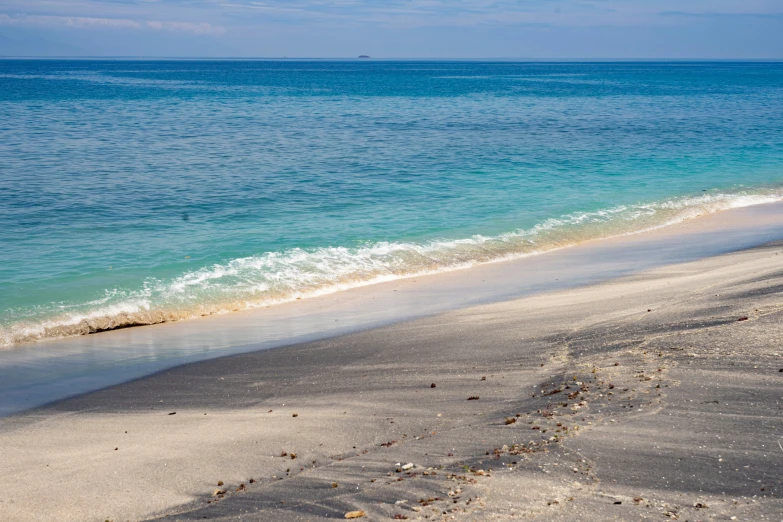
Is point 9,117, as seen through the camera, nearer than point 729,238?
No

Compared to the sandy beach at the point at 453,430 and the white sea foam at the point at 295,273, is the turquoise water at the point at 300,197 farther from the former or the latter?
the sandy beach at the point at 453,430

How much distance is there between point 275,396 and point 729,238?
41.2 ft

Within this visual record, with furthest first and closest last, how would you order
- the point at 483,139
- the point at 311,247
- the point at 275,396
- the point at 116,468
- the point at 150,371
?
the point at 483,139 < the point at 311,247 < the point at 150,371 < the point at 275,396 < the point at 116,468

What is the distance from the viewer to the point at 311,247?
15.9m

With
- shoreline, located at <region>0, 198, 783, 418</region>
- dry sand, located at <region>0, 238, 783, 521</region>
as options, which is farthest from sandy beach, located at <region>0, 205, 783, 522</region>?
shoreline, located at <region>0, 198, 783, 418</region>

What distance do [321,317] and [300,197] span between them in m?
10.5

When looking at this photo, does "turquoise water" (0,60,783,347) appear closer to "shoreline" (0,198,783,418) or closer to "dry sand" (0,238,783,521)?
"shoreline" (0,198,783,418)

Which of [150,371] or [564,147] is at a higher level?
[564,147]

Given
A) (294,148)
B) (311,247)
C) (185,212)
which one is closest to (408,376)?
(311,247)

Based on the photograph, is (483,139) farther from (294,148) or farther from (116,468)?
(116,468)

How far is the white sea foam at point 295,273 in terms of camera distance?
11.5 m

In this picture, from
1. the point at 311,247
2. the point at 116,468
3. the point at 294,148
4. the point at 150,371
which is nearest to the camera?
the point at 116,468

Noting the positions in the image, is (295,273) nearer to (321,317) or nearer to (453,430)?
(321,317)

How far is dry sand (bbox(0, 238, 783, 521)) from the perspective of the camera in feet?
16.0
